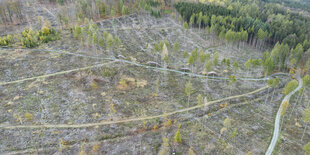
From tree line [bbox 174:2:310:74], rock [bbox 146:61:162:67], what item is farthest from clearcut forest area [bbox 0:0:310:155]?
rock [bbox 146:61:162:67]

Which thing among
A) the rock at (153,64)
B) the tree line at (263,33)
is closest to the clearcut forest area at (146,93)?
the tree line at (263,33)

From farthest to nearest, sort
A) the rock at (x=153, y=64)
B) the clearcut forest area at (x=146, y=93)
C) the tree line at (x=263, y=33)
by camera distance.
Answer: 1. the tree line at (x=263, y=33)
2. the rock at (x=153, y=64)
3. the clearcut forest area at (x=146, y=93)

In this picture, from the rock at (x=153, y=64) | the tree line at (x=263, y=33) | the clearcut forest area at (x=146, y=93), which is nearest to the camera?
the clearcut forest area at (x=146, y=93)

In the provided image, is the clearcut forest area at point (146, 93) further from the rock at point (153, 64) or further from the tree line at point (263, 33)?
the rock at point (153, 64)

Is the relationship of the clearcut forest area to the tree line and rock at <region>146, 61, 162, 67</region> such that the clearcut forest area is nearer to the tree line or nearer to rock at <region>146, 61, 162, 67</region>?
the tree line

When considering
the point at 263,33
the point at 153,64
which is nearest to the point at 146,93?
the point at 153,64

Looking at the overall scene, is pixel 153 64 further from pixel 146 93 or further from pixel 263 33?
pixel 263 33

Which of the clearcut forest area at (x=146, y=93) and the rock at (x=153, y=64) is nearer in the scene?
the clearcut forest area at (x=146, y=93)

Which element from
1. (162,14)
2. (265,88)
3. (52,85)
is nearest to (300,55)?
(265,88)

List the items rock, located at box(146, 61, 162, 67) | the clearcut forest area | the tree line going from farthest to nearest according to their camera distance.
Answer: the tree line < rock, located at box(146, 61, 162, 67) < the clearcut forest area
